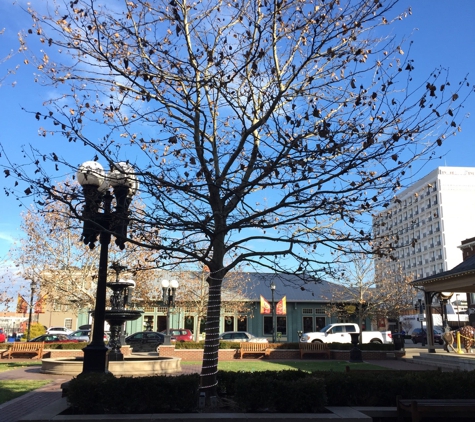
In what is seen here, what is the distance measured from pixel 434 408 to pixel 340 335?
24705 millimetres

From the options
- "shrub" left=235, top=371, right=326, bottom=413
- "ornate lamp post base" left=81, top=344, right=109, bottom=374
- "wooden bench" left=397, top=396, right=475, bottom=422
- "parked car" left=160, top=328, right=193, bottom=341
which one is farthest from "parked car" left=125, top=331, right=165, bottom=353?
"wooden bench" left=397, top=396, right=475, bottom=422

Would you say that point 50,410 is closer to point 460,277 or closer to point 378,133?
point 378,133

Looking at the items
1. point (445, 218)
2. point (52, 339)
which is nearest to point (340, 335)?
point (52, 339)

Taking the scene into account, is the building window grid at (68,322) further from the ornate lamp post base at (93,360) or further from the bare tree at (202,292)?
the ornate lamp post base at (93,360)

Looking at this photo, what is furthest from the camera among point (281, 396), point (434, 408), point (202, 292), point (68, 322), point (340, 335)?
point (68, 322)

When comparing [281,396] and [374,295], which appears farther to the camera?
[374,295]

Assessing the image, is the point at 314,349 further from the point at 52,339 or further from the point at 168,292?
the point at 52,339

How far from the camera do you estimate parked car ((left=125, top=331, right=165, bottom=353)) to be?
86.0 feet

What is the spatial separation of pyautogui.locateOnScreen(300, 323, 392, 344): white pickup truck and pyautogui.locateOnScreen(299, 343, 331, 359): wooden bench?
3599 millimetres

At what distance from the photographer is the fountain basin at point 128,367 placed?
1434 cm

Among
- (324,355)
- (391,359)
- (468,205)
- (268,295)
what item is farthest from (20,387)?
(468,205)

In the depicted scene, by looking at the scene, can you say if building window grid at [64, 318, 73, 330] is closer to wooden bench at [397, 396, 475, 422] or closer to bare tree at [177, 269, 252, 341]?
bare tree at [177, 269, 252, 341]

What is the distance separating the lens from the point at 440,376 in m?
7.82

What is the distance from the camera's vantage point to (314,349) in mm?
24734
